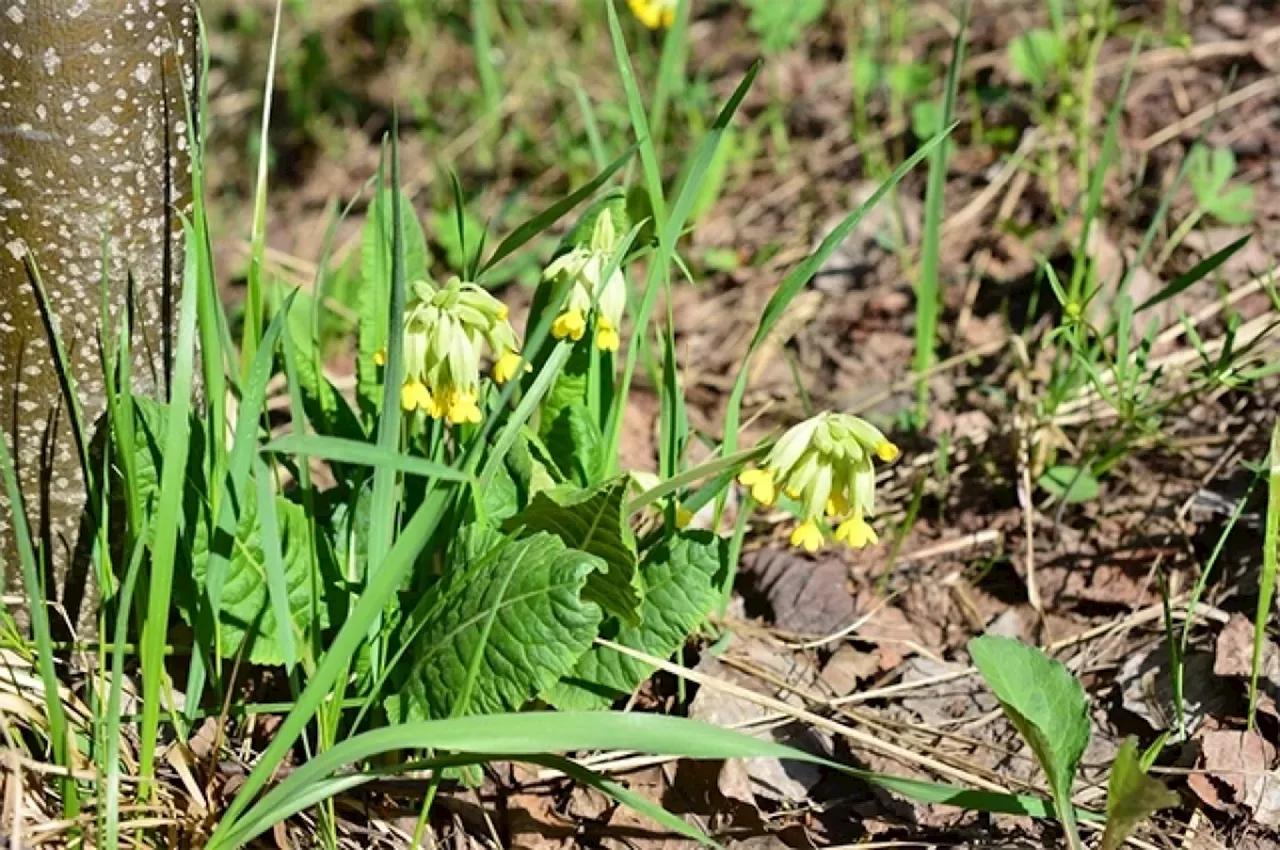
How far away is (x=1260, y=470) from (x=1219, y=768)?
0.41 meters

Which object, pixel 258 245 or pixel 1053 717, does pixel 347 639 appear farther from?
pixel 1053 717

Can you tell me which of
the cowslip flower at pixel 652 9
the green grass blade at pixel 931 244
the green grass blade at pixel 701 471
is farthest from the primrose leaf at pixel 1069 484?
the cowslip flower at pixel 652 9

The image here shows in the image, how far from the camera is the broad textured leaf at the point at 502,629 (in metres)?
1.68

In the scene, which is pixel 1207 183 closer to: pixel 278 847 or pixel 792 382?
pixel 792 382

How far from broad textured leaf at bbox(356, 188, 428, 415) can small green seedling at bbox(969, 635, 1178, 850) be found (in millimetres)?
952

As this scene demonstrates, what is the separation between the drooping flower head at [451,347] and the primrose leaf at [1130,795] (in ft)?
2.70

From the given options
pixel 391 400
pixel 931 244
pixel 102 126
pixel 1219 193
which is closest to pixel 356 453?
pixel 391 400

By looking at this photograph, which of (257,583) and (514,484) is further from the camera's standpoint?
(514,484)

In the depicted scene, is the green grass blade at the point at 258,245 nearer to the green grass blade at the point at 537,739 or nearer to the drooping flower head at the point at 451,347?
the drooping flower head at the point at 451,347

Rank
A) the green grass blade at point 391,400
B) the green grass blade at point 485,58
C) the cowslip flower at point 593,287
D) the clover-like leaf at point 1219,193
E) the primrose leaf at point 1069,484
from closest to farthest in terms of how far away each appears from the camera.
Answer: the green grass blade at point 391,400
the cowslip flower at point 593,287
the primrose leaf at point 1069,484
the clover-like leaf at point 1219,193
the green grass blade at point 485,58

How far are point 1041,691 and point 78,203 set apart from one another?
1.33 metres

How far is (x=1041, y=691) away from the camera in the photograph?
180 centimetres

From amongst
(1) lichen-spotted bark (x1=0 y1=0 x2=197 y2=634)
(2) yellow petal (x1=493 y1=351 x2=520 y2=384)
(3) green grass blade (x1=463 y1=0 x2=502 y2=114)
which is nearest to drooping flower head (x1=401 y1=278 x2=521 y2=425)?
(2) yellow petal (x1=493 y1=351 x2=520 y2=384)

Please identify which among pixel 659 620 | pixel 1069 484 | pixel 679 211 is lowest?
pixel 1069 484
